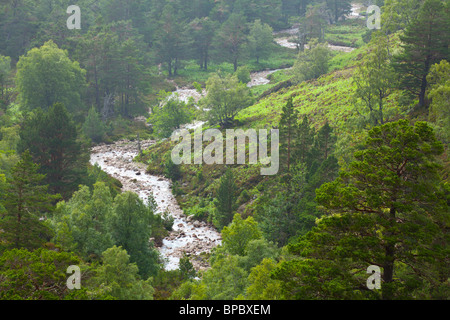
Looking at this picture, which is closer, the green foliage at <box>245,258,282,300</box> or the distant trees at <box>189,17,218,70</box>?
the green foliage at <box>245,258,282,300</box>

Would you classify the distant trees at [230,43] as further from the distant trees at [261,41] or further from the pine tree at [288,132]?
the pine tree at [288,132]

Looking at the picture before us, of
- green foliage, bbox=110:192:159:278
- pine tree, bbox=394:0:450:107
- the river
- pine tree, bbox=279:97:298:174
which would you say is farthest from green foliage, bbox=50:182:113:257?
pine tree, bbox=394:0:450:107

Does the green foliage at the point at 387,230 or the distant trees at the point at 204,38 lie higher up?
the distant trees at the point at 204,38

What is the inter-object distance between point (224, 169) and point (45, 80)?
41.1m

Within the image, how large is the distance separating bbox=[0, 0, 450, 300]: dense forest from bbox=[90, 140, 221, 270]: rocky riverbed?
0.29m

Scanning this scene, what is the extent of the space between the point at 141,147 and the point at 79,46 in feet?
90.2

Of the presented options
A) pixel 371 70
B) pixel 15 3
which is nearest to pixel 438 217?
pixel 371 70

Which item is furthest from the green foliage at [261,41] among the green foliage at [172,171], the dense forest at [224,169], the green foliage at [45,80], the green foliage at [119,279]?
the green foliage at [119,279]

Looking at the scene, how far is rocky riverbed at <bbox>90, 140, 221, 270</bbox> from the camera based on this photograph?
129ft

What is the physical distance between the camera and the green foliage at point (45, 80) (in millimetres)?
71000

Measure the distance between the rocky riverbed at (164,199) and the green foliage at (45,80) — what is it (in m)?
11.9

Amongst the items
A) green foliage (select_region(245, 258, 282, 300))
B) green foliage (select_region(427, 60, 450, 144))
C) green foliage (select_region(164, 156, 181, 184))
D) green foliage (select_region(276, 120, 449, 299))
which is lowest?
green foliage (select_region(164, 156, 181, 184))

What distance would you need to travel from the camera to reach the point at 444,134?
26.4 meters

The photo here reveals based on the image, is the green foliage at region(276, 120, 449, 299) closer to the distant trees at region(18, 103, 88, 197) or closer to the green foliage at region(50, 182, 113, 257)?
the green foliage at region(50, 182, 113, 257)
